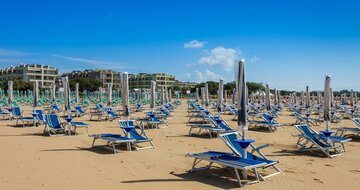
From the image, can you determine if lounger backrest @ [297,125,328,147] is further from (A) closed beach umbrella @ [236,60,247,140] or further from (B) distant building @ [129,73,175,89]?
(B) distant building @ [129,73,175,89]

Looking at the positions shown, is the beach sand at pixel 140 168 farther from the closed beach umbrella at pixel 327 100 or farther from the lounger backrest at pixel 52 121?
the lounger backrest at pixel 52 121

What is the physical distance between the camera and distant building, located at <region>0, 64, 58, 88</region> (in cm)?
9680

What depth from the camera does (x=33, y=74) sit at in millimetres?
97188

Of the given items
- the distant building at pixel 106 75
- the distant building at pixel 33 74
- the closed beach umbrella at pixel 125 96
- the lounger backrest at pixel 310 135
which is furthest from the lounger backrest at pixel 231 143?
the distant building at pixel 106 75

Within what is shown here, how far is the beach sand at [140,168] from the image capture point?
5270 millimetres

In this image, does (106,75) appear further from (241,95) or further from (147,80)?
(241,95)

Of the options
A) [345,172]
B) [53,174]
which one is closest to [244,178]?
[345,172]

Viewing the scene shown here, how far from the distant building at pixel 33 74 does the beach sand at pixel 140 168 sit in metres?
93.7

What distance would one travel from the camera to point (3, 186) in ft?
16.1

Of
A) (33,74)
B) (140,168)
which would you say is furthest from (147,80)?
(140,168)

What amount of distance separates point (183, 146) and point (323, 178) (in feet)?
13.2

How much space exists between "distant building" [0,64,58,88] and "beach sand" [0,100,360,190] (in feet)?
308

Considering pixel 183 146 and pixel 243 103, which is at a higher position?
pixel 243 103

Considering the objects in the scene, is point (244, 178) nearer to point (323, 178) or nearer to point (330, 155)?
point (323, 178)
